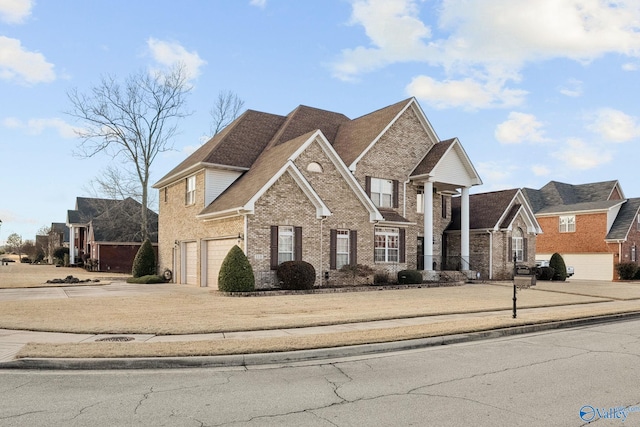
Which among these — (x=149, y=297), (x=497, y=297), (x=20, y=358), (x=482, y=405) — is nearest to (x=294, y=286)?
(x=149, y=297)

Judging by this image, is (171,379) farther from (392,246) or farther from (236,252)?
(392,246)

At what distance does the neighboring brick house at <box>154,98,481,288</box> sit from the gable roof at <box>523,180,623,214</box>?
61.2ft

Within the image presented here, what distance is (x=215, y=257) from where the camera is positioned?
26.2m

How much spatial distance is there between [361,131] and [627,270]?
2560 centimetres

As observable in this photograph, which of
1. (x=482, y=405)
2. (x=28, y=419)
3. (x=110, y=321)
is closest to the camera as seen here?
(x=28, y=419)

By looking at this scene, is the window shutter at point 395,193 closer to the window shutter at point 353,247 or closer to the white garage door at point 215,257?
the window shutter at point 353,247

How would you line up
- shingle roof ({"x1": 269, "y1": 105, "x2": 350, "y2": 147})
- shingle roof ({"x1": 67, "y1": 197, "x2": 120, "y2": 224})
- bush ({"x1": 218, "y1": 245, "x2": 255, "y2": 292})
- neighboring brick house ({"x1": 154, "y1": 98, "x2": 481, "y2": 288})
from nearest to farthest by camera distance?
bush ({"x1": 218, "y1": 245, "x2": 255, "y2": 292}), neighboring brick house ({"x1": 154, "y1": 98, "x2": 481, "y2": 288}), shingle roof ({"x1": 269, "y1": 105, "x2": 350, "y2": 147}), shingle roof ({"x1": 67, "y1": 197, "x2": 120, "y2": 224})

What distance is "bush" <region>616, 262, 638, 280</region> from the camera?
4125 cm

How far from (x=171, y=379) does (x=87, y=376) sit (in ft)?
4.46

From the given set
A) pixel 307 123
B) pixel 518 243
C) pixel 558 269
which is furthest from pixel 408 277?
pixel 558 269

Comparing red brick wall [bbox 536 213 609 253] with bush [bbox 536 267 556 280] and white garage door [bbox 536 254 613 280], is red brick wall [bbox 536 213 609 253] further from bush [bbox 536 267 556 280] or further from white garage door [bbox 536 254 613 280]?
bush [bbox 536 267 556 280]

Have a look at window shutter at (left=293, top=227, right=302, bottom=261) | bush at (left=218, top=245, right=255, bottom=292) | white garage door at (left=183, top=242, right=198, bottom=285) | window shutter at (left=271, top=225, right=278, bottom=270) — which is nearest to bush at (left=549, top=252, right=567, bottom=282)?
window shutter at (left=293, top=227, right=302, bottom=261)

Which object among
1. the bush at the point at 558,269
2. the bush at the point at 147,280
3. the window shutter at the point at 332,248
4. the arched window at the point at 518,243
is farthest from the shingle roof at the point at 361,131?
the bush at the point at 558,269

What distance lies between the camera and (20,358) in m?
8.74
